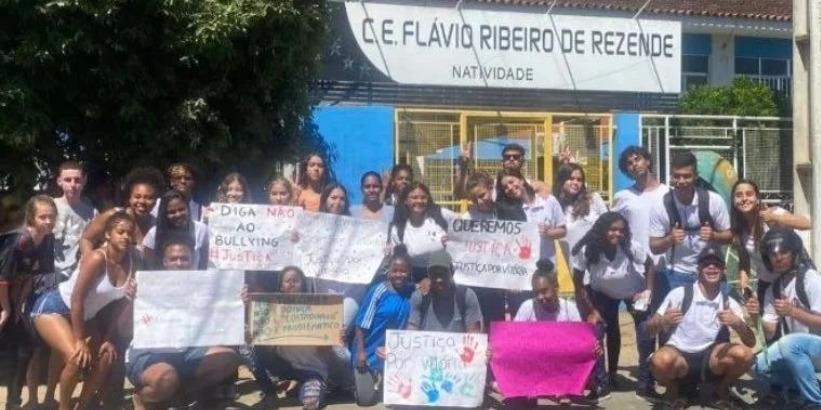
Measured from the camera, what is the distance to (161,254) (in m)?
7.06

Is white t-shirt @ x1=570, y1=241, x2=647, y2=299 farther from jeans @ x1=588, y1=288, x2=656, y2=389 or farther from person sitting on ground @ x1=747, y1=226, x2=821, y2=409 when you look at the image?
person sitting on ground @ x1=747, y1=226, x2=821, y2=409

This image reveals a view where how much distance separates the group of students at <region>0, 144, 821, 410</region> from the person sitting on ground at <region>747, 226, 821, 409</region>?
1cm

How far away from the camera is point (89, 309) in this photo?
669 cm

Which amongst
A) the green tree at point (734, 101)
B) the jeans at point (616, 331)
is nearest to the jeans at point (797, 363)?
the jeans at point (616, 331)

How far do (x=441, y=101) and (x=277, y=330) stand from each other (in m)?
7.01

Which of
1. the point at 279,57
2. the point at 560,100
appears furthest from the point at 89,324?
the point at 560,100

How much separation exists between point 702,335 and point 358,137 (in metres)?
6.56

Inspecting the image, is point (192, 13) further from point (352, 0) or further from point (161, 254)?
point (352, 0)

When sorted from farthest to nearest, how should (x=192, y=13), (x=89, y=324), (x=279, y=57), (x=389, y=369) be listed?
(x=279, y=57) < (x=192, y=13) < (x=389, y=369) < (x=89, y=324)

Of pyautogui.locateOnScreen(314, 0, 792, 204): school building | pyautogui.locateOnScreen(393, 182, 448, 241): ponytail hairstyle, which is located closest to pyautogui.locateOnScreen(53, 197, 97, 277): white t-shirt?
pyautogui.locateOnScreen(393, 182, 448, 241): ponytail hairstyle

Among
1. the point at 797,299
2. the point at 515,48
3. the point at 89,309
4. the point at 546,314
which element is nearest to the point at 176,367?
the point at 89,309

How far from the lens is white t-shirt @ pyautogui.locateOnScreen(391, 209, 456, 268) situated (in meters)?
7.67

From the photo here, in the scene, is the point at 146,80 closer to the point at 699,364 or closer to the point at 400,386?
the point at 400,386

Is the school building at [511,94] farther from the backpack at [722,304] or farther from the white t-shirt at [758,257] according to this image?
the backpack at [722,304]
